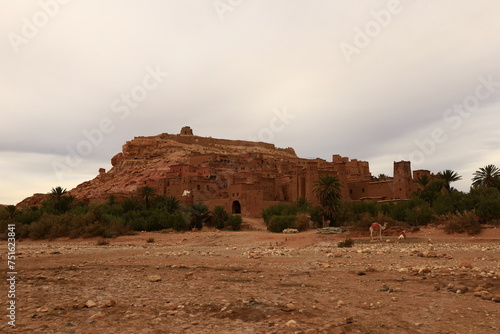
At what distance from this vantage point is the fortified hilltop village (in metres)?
44.2

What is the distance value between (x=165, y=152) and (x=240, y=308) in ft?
283

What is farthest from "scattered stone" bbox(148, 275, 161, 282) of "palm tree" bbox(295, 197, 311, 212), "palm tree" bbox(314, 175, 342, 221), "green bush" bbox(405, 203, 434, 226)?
"palm tree" bbox(295, 197, 311, 212)

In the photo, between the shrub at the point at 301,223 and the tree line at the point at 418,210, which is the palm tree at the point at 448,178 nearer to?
the tree line at the point at 418,210

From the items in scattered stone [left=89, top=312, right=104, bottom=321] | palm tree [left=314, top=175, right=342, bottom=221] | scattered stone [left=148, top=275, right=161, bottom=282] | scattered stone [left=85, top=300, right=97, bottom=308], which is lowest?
scattered stone [left=89, top=312, right=104, bottom=321]

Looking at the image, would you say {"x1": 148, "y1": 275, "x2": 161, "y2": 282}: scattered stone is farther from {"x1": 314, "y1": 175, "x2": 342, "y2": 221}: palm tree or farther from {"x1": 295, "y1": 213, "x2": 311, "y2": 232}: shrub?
{"x1": 314, "y1": 175, "x2": 342, "y2": 221}: palm tree

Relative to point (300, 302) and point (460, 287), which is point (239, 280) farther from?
point (460, 287)

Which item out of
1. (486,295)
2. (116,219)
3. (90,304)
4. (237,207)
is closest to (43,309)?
(90,304)

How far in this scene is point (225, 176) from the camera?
58.6m

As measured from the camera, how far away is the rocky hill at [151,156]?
7244 cm

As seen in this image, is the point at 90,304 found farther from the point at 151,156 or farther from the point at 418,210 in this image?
the point at 151,156

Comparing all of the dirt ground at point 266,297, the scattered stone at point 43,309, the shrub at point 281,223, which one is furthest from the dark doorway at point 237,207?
the scattered stone at point 43,309

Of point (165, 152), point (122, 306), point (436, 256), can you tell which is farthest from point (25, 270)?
point (165, 152)

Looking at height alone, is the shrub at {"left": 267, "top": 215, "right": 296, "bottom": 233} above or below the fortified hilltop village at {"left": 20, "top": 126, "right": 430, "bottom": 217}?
below

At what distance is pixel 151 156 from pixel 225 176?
36984 millimetres
